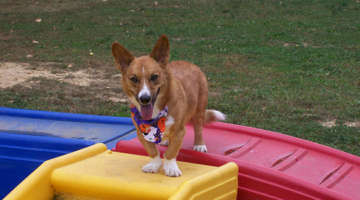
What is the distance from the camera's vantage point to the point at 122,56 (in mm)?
3254

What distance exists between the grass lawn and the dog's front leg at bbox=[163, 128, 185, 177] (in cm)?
295

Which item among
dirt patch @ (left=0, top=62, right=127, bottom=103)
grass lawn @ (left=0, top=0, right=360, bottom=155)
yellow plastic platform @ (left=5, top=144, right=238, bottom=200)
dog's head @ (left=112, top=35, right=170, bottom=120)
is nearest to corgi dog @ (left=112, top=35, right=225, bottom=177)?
dog's head @ (left=112, top=35, right=170, bottom=120)

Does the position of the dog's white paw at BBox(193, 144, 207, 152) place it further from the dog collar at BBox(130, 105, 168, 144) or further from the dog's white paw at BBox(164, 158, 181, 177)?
the dog collar at BBox(130, 105, 168, 144)

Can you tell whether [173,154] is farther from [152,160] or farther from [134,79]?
[134,79]

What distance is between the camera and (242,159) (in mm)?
4070

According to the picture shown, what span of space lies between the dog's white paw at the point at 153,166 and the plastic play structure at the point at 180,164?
0.06 meters

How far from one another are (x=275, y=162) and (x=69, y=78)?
19.4 feet

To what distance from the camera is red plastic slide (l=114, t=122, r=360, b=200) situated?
3600 mm

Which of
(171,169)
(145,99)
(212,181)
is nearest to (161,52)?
(145,99)

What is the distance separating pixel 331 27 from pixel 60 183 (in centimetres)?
1069

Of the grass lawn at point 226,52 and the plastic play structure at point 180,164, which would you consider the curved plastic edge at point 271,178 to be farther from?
the grass lawn at point 226,52

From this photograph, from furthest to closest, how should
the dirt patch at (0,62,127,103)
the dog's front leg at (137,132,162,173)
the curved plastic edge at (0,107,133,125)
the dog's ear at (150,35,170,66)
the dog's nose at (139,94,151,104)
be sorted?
the dirt patch at (0,62,127,103) < the curved plastic edge at (0,107,133,125) < the dog's front leg at (137,132,162,173) < the dog's ear at (150,35,170,66) < the dog's nose at (139,94,151,104)

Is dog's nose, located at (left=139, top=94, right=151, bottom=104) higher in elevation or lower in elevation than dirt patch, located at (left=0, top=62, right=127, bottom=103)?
higher

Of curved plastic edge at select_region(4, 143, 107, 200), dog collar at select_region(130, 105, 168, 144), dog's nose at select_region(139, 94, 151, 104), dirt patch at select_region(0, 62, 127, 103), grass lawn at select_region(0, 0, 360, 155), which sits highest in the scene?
dog's nose at select_region(139, 94, 151, 104)
